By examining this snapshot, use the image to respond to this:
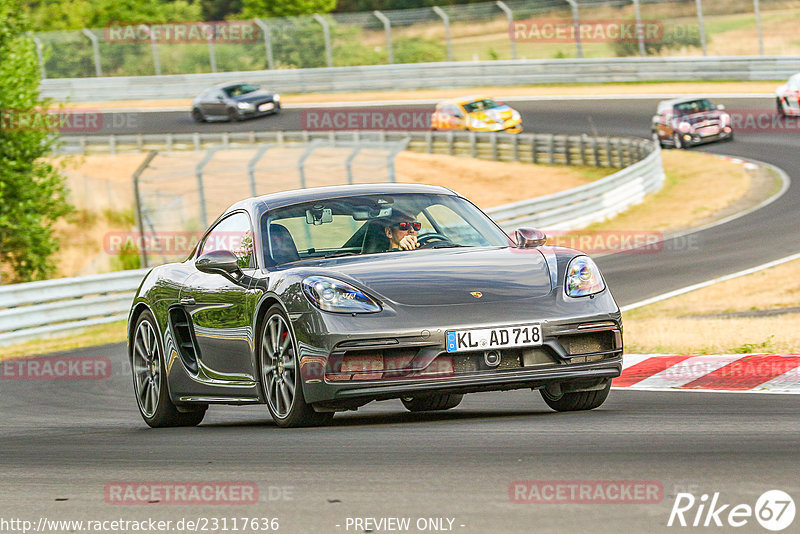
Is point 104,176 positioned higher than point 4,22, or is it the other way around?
point 4,22

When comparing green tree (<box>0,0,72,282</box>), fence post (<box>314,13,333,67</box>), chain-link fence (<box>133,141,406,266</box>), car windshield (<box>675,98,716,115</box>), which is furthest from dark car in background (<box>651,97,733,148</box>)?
fence post (<box>314,13,333,67</box>)

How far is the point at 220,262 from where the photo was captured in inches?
309

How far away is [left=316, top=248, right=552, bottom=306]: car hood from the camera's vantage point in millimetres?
7023

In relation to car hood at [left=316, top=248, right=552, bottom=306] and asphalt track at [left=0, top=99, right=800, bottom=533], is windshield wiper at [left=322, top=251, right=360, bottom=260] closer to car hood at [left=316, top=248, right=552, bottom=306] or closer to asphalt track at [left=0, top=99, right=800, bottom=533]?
car hood at [left=316, top=248, right=552, bottom=306]

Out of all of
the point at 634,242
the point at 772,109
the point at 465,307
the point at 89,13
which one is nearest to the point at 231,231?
the point at 465,307

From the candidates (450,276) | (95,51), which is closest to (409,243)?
(450,276)

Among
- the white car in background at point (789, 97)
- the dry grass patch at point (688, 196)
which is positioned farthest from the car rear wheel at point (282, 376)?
the white car in background at point (789, 97)

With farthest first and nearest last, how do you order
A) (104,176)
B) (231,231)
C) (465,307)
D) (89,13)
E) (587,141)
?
(89,13) < (104,176) < (587,141) < (231,231) < (465,307)

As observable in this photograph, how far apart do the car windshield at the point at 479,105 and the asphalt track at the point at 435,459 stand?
108 feet

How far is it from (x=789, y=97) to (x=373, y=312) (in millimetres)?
32394

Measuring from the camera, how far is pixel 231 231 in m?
8.54

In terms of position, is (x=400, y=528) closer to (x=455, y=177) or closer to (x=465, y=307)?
(x=465, y=307)

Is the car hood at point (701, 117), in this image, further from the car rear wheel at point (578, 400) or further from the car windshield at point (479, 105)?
the car rear wheel at point (578, 400)

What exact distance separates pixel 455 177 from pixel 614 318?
31.8m
